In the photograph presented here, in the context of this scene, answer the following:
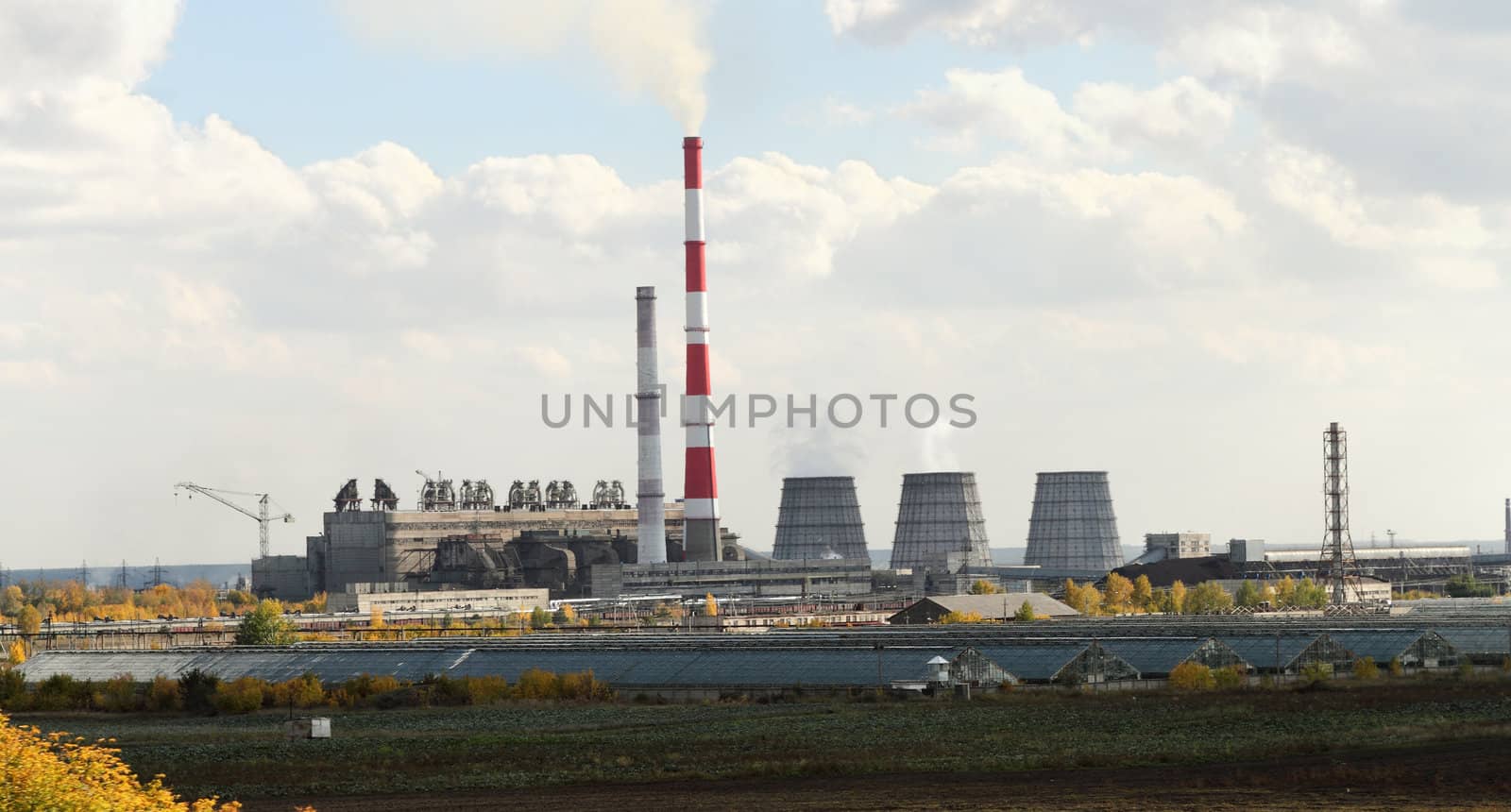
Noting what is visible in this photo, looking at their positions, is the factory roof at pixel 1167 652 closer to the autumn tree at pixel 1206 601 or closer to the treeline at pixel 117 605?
the autumn tree at pixel 1206 601

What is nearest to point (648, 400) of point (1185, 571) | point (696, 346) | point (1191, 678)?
point (696, 346)

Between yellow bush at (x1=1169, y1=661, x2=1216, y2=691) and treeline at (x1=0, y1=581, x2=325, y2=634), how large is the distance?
84344mm

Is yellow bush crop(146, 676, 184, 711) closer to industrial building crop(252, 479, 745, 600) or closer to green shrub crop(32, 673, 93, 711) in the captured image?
green shrub crop(32, 673, 93, 711)

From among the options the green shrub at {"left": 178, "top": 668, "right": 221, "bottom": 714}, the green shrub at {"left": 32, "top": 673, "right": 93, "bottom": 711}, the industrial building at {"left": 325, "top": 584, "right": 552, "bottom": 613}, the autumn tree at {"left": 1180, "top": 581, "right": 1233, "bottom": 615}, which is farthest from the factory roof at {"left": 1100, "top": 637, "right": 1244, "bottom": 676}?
the industrial building at {"left": 325, "top": 584, "right": 552, "bottom": 613}

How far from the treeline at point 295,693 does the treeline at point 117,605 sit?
2395 inches

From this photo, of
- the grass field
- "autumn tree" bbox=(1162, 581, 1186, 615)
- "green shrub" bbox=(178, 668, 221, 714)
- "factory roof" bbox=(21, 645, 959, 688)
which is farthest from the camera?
"autumn tree" bbox=(1162, 581, 1186, 615)

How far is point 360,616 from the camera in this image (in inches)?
4368

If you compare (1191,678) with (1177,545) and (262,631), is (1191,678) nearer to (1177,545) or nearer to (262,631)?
(262,631)

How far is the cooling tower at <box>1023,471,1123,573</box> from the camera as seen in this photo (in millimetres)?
148625

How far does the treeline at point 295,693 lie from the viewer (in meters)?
56.9

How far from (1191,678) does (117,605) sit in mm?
132046

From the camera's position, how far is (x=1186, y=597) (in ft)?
396

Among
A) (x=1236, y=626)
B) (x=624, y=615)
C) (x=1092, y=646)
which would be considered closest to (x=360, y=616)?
(x=624, y=615)

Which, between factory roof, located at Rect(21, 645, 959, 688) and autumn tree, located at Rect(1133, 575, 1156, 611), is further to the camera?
autumn tree, located at Rect(1133, 575, 1156, 611)
